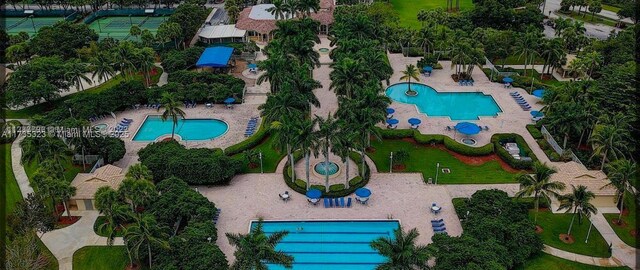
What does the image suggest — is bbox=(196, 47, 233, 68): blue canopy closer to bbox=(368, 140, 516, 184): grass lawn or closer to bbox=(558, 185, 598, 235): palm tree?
bbox=(368, 140, 516, 184): grass lawn

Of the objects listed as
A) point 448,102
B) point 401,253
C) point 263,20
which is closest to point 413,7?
point 263,20

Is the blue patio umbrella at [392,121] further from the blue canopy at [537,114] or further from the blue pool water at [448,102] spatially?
the blue canopy at [537,114]

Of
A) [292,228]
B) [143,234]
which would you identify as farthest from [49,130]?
[292,228]

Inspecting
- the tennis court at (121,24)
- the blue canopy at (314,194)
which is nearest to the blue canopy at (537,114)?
the blue canopy at (314,194)

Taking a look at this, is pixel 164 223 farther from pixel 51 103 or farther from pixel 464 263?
pixel 51 103

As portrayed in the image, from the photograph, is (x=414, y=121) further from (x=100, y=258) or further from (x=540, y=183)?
(x=100, y=258)
